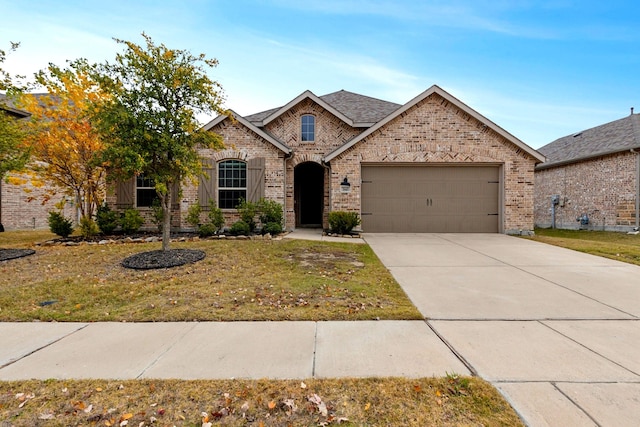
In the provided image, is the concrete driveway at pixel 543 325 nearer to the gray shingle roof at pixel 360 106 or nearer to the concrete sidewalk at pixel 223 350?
the concrete sidewalk at pixel 223 350

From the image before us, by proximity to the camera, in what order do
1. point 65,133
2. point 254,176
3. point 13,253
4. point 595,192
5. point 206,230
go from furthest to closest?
point 595,192 < point 254,176 < point 206,230 < point 65,133 < point 13,253

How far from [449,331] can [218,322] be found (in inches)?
110

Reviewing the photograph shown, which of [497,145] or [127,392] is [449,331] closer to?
[127,392]

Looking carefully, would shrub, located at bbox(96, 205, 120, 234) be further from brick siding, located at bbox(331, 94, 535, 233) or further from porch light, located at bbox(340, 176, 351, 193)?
porch light, located at bbox(340, 176, 351, 193)

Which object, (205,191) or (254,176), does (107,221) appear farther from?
(254,176)

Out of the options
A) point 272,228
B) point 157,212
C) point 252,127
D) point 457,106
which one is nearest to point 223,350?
point 272,228

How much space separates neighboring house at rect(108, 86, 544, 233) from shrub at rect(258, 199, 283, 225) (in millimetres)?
745

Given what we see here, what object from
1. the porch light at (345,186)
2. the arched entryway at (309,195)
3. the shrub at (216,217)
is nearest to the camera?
the shrub at (216,217)

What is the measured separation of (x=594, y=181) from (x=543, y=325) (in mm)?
16545

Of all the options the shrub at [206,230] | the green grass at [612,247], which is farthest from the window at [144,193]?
the green grass at [612,247]

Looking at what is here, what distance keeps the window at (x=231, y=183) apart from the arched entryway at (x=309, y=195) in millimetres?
3575

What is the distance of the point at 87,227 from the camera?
10.8 metres

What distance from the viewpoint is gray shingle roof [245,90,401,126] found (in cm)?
1475

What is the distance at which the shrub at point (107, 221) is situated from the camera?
1126cm
